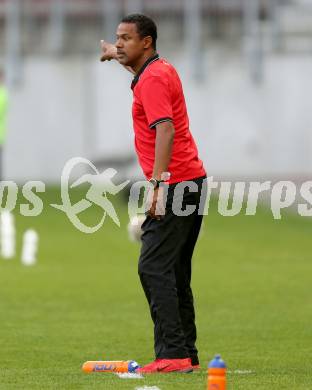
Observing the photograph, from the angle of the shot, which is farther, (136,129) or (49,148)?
Result: (49,148)


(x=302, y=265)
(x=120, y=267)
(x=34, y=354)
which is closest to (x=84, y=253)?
(x=120, y=267)

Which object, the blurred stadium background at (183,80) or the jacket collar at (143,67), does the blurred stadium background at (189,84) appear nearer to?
the blurred stadium background at (183,80)

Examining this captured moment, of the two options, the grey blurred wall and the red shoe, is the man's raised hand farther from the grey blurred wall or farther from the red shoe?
the grey blurred wall

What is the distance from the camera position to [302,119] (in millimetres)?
38688

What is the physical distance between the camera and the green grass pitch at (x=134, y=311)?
9.54 m

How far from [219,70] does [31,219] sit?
12.8 meters

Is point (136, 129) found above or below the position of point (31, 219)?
above

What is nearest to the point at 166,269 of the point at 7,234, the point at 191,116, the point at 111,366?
the point at 111,366

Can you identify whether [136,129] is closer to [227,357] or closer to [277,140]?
[227,357]

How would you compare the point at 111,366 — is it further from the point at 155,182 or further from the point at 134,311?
the point at 134,311

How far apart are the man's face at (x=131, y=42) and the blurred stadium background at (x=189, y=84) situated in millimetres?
28354

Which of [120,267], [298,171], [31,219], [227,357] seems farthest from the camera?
[298,171]

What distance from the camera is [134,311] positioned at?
14133mm

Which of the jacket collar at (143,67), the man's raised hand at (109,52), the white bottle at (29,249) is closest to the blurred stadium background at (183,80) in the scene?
the white bottle at (29,249)
